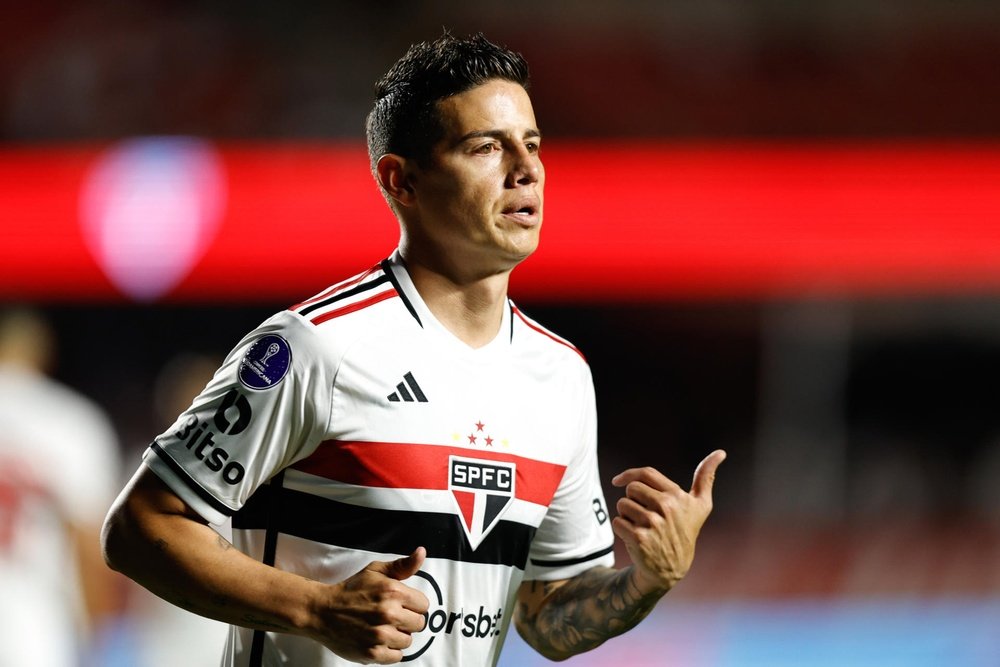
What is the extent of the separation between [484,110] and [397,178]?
0.73ft

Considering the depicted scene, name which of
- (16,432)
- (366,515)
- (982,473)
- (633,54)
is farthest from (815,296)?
(366,515)

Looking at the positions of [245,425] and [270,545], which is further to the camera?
[270,545]

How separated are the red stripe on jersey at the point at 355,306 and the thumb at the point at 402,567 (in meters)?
0.46

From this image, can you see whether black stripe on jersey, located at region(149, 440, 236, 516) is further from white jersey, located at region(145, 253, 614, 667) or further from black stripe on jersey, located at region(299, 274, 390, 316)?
black stripe on jersey, located at region(299, 274, 390, 316)

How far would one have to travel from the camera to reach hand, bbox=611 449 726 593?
240 centimetres

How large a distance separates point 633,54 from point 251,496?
11.3 meters

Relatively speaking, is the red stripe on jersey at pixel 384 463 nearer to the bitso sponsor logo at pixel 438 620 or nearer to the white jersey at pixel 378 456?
the white jersey at pixel 378 456

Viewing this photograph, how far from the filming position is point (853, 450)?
38.2ft

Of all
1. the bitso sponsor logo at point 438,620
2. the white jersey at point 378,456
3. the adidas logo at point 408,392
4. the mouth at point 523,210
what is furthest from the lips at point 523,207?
the bitso sponsor logo at point 438,620

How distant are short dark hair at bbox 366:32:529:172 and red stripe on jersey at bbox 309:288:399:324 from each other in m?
0.26

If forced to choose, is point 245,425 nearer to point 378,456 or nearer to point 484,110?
point 378,456

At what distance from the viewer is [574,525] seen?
2729mm

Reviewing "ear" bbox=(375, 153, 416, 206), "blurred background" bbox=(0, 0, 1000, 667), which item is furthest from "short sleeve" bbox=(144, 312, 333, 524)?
"blurred background" bbox=(0, 0, 1000, 667)

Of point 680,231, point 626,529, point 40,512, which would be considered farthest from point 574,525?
point 680,231
